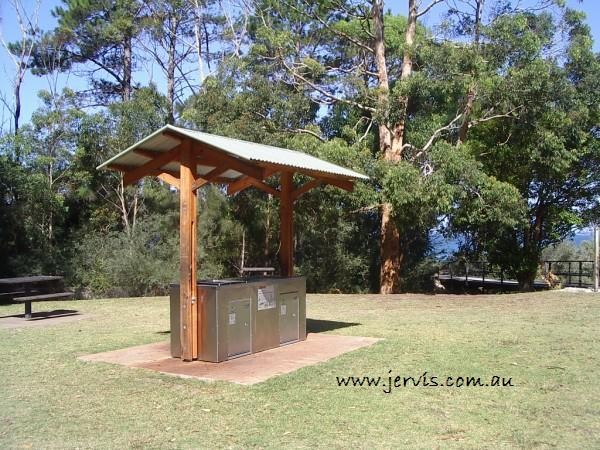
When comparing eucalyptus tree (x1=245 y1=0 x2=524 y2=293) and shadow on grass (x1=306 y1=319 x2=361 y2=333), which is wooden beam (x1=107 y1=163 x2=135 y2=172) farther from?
eucalyptus tree (x1=245 y1=0 x2=524 y2=293)

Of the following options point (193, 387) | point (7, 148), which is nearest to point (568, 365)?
point (193, 387)

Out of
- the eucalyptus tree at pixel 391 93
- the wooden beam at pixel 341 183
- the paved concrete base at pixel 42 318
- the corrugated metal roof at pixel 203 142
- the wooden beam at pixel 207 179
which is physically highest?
the eucalyptus tree at pixel 391 93

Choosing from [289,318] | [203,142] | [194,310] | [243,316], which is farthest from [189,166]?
[289,318]

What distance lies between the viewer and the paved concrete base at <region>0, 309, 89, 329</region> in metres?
13.2

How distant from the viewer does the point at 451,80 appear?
64.2ft

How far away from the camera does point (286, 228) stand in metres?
10.9

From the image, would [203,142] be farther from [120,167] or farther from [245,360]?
[245,360]

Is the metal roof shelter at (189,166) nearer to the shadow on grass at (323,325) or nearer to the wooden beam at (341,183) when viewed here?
the wooden beam at (341,183)

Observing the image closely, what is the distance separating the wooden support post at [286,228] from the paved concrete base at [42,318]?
5.51 metres

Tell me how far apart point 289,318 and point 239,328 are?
132 centimetres

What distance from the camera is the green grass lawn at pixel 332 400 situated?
5.46m

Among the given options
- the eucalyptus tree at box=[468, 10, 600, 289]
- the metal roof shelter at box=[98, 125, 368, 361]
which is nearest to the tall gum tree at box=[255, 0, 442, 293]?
the eucalyptus tree at box=[468, 10, 600, 289]

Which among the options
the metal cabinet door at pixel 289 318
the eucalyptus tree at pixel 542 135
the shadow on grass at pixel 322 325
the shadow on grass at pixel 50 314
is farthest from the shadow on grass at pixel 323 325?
the eucalyptus tree at pixel 542 135

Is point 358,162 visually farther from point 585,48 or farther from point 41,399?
point 41,399
